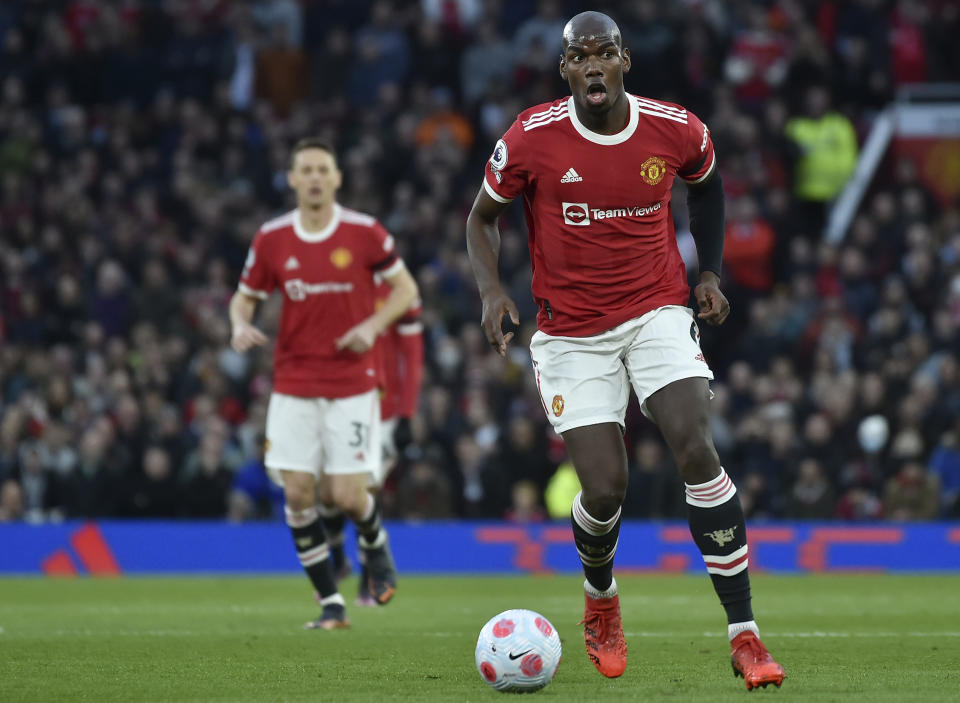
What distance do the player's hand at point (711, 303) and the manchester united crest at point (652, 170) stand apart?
1.58 feet

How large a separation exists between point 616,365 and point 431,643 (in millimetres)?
2369

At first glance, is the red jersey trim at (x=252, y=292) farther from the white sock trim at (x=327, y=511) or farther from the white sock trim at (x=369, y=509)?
the white sock trim at (x=327, y=511)

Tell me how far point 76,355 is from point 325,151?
997 centimetres

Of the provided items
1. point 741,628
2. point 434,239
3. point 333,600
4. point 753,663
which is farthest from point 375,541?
point 434,239

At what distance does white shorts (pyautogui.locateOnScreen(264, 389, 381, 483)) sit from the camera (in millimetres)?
9617

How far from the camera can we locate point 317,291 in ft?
32.0

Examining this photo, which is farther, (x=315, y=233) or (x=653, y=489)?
(x=653, y=489)

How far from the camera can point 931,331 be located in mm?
17891

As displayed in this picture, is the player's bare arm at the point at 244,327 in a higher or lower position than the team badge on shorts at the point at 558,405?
lower

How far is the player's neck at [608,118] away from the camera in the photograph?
22.3 feet

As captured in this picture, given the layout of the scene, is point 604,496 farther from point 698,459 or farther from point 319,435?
point 319,435

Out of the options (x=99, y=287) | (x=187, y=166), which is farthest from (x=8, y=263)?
(x=187, y=166)

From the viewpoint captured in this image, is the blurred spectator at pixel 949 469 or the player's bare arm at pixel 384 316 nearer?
the player's bare arm at pixel 384 316

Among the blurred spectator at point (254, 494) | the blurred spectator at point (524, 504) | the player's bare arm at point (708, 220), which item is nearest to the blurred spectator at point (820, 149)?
the blurred spectator at point (524, 504)
